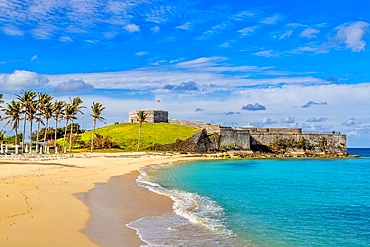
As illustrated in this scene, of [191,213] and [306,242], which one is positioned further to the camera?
[191,213]

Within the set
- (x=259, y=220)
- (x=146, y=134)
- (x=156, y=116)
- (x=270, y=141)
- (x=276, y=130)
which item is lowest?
(x=259, y=220)

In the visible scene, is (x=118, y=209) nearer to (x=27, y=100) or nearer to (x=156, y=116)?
(x=27, y=100)

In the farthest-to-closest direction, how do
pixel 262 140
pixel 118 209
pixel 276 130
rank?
1. pixel 276 130
2. pixel 262 140
3. pixel 118 209

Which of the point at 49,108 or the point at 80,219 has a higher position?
the point at 49,108

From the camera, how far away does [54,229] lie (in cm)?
1212

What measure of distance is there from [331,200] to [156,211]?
11634 millimetres

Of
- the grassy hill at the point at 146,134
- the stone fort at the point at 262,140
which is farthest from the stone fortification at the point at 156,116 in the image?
the grassy hill at the point at 146,134

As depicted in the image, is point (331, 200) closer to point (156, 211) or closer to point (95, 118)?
point (156, 211)

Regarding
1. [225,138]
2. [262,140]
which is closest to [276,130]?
[262,140]

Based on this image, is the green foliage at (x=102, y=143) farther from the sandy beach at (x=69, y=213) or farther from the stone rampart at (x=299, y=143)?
the sandy beach at (x=69, y=213)

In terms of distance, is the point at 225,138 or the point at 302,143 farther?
the point at 302,143

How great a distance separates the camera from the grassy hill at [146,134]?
8525 centimetres

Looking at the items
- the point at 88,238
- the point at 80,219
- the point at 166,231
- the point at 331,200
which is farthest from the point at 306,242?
the point at 331,200

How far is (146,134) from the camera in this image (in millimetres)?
90438
